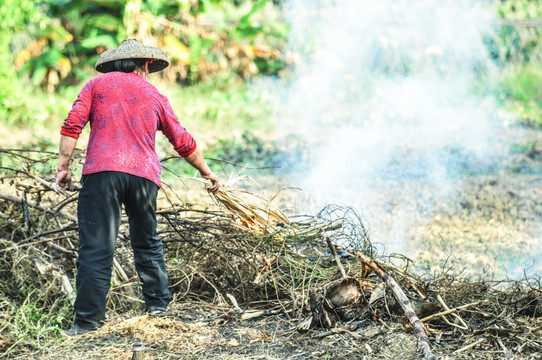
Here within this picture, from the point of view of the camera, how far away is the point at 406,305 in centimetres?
335

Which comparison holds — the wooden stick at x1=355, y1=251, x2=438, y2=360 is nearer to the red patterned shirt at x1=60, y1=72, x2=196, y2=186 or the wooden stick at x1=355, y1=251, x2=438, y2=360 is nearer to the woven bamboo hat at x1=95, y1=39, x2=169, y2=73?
the red patterned shirt at x1=60, y1=72, x2=196, y2=186

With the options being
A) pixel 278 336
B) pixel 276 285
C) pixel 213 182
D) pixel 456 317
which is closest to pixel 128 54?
pixel 213 182

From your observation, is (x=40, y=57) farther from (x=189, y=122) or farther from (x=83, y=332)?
(x=83, y=332)

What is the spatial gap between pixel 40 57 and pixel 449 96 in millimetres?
7470

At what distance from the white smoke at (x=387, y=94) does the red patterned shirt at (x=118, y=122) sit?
3071mm

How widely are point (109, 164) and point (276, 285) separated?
1274 mm

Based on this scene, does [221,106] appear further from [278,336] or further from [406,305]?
[406,305]

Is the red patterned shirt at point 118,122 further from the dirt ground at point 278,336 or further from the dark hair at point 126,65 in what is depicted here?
the dirt ground at point 278,336

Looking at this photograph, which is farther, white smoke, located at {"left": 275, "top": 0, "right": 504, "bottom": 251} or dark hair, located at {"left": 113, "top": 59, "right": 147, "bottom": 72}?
white smoke, located at {"left": 275, "top": 0, "right": 504, "bottom": 251}

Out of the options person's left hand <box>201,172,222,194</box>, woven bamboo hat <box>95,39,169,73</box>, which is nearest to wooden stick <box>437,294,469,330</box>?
person's left hand <box>201,172,222,194</box>

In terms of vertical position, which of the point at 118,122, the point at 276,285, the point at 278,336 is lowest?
the point at 278,336

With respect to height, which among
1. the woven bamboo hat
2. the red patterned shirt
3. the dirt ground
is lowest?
the dirt ground

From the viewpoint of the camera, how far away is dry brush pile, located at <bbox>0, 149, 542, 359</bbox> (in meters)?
3.39

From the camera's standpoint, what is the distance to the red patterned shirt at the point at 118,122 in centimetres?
344
